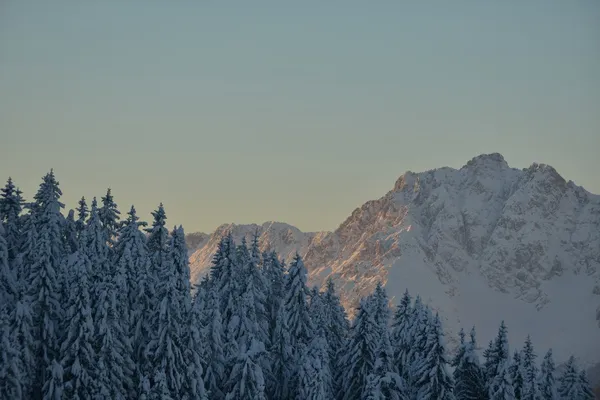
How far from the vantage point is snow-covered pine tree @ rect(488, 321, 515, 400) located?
7200 cm

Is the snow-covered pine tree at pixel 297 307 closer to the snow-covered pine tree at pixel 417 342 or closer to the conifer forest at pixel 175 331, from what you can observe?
the conifer forest at pixel 175 331

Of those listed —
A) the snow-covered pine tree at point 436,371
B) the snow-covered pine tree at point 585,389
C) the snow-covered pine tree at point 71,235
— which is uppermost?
the snow-covered pine tree at point 71,235

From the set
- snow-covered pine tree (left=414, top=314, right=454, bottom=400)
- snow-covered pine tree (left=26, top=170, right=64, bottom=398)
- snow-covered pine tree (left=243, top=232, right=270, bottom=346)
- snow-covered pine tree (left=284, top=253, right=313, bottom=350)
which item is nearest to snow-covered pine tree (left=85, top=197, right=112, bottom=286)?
snow-covered pine tree (left=26, top=170, right=64, bottom=398)

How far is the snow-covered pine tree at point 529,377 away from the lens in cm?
7595

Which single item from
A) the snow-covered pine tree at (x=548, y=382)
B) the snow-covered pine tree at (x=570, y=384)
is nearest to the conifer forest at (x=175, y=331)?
the snow-covered pine tree at (x=548, y=382)

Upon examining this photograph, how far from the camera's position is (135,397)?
59.6 meters

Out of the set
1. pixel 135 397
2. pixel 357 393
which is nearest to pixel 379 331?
pixel 357 393

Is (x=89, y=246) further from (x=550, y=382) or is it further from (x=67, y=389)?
(x=550, y=382)

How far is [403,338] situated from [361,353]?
628cm

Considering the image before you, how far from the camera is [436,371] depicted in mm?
66188

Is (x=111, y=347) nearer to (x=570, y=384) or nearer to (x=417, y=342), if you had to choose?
(x=417, y=342)

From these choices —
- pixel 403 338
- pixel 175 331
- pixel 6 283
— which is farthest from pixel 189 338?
pixel 403 338

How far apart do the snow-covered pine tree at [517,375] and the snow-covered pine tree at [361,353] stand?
13145 millimetres

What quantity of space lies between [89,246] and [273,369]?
1712cm
